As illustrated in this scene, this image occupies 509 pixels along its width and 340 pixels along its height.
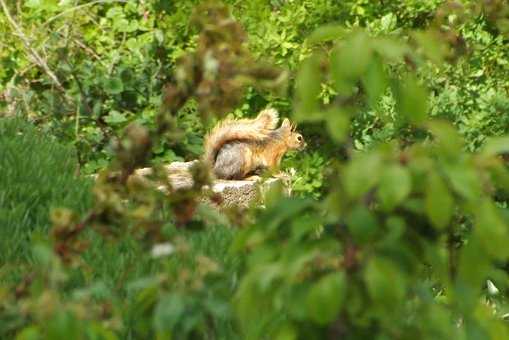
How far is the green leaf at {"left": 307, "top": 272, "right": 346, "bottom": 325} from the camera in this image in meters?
1.97

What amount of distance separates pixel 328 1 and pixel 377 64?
21.8ft

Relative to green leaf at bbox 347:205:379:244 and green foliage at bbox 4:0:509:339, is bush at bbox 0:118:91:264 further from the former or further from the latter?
green leaf at bbox 347:205:379:244

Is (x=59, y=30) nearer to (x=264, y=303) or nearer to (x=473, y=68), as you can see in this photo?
(x=473, y=68)

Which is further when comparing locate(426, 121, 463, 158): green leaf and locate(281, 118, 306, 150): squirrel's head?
locate(281, 118, 306, 150): squirrel's head

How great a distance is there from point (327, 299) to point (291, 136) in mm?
6472

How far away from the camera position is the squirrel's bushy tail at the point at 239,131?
8.16 metres

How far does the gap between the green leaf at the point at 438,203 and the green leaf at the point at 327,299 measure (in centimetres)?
18

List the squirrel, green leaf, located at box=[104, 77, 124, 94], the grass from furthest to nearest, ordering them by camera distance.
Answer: green leaf, located at box=[104, 77, 124, 94] → the squirrel → the grass

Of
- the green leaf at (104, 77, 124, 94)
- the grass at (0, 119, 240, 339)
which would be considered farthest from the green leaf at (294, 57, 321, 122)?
the green leaf at (104, 77, 124, 94)

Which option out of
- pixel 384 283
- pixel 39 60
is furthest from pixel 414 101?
pixel 39 60

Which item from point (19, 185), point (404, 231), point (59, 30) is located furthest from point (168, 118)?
point (59, 30)

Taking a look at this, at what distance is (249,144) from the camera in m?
8.32

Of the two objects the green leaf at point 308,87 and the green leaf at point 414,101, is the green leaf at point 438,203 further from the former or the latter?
the green leaf at point 308,87

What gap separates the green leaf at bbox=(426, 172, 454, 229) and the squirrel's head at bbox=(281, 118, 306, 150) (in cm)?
634
